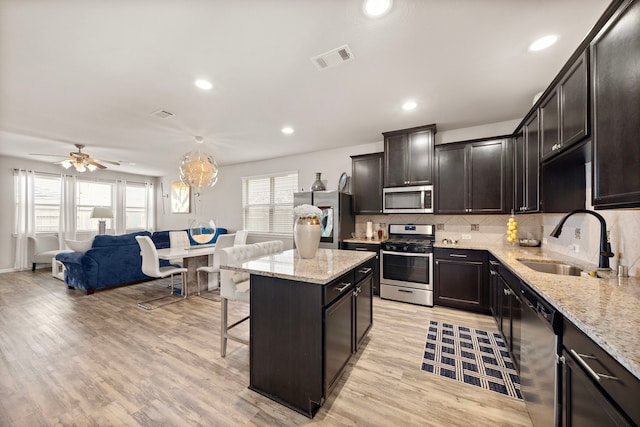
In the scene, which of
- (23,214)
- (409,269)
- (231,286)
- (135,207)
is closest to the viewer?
(231,286)

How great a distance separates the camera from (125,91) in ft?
8.63

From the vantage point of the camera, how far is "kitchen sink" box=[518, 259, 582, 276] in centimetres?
200

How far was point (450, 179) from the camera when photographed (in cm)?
356

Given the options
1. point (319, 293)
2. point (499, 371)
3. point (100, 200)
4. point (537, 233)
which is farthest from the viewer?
point (100, 200)

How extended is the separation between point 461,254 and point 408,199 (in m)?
1.07

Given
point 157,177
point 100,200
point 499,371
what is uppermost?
point 157,177

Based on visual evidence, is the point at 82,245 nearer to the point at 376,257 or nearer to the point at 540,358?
the point at 376,257

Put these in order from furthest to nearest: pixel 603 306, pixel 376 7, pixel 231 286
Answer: pixel 231 286 < pixel 376 7 < pixel 603 306

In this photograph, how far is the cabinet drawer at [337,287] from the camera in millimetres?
1588

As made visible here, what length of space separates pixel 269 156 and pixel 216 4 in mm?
4003

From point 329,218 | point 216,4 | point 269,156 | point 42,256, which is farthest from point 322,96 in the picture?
point 42,256

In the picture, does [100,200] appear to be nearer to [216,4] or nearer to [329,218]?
[329,218]

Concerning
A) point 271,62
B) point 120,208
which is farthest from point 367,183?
point 120,208

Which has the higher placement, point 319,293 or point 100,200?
point 100,200
